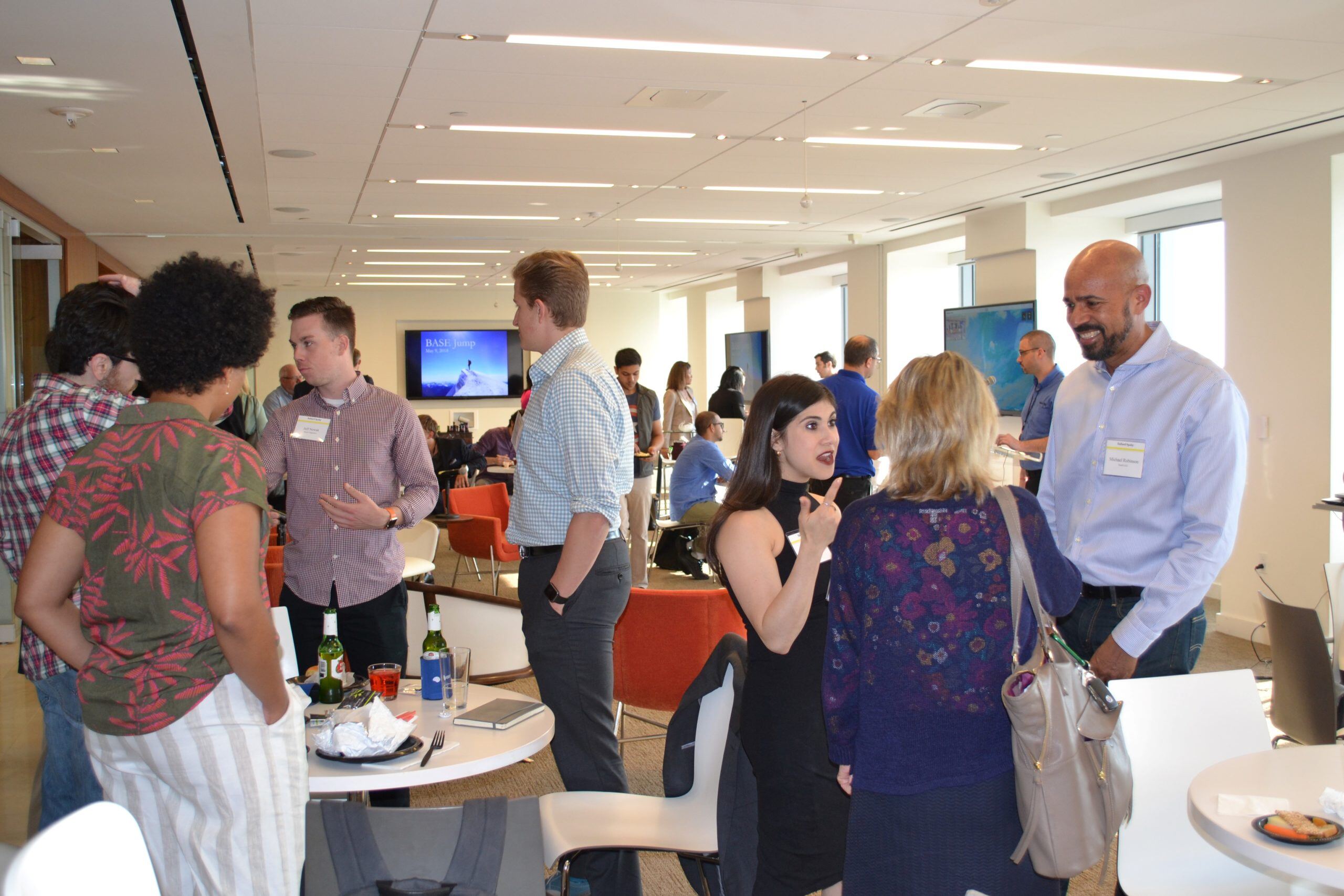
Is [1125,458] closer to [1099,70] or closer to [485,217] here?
[1099,70]

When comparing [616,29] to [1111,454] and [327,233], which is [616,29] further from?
[327,233]

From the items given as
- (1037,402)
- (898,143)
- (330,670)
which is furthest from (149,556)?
(1037,402)

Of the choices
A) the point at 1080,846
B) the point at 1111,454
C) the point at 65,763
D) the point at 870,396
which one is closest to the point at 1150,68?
the point at 870,396

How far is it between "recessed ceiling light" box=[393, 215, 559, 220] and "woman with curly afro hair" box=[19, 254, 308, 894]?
800 centimetres

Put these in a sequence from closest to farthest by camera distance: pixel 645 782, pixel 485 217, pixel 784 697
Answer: pixel 784 697 → pixel 645 782 → pixel 485 217

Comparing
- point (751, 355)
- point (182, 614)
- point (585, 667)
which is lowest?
point (585, 667)

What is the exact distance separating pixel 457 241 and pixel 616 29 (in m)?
7.35

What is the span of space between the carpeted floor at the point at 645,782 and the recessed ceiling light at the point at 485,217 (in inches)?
199

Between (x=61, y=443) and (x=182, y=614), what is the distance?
1093 mm

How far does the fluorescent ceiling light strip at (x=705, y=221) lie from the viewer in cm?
986

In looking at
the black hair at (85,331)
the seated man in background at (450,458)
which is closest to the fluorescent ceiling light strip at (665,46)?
the black hair at (85,331)

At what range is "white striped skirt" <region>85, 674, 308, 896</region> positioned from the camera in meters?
1.69

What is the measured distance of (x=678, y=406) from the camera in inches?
436

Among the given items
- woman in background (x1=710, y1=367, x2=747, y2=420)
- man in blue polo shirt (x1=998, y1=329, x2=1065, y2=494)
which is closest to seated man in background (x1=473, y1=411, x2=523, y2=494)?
woman in background (x1=710, y1=367, x2=747, y2=420)
